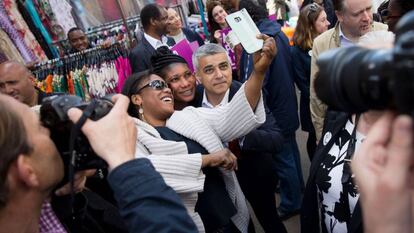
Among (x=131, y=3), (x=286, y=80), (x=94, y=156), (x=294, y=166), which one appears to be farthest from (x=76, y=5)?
(x=94, y=156)

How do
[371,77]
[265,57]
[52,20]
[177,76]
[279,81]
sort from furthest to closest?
[52,20] → [279,81] → [177,76] → [265,57] → [371,77]

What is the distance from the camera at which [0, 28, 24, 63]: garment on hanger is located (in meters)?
3.11

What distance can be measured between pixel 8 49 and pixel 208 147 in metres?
2.56

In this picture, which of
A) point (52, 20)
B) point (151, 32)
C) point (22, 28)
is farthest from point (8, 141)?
point (52, 20)

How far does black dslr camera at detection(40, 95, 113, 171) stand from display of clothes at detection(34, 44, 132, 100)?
213cm

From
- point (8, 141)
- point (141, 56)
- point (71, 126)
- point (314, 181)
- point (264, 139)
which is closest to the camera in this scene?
point (8, 141)

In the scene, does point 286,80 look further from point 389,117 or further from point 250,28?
point 389,117

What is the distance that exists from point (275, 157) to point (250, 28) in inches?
48.0

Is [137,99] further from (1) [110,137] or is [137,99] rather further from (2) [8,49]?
(2) [8,49]

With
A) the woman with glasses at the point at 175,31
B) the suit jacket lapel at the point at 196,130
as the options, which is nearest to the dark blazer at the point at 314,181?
the suit jacket lapel at the point at 196,130

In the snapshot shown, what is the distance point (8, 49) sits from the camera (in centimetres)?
316

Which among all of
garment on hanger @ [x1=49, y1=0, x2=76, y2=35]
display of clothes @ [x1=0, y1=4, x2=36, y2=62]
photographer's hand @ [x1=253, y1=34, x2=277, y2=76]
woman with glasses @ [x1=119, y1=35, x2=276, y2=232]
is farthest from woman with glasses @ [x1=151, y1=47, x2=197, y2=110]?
garment on hanger @ [x1=49, y1=0, x2=76, y2=35]

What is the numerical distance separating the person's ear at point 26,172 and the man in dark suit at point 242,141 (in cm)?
111

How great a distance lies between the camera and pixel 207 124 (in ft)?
4.86
